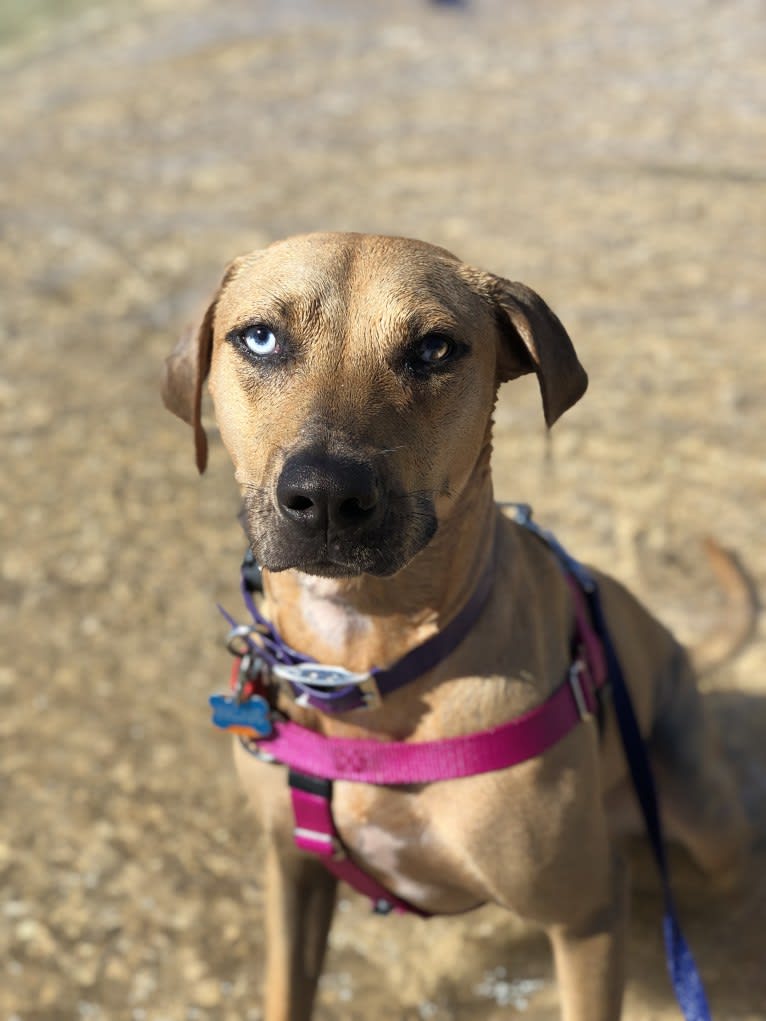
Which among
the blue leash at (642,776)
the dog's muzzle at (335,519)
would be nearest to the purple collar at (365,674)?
the dog's muzzle at (335,519)

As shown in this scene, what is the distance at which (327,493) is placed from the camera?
2070 mm

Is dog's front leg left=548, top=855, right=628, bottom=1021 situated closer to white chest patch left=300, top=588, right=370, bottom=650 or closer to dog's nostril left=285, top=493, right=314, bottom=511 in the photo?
white chest patch left=300, top=588, right=370, bottom=650

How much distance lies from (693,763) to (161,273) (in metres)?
4.58

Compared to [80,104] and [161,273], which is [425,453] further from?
[80,104]

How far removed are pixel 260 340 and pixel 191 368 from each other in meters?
0.25

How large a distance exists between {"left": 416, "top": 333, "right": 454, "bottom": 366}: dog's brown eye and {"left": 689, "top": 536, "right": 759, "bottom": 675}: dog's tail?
77.9 inches

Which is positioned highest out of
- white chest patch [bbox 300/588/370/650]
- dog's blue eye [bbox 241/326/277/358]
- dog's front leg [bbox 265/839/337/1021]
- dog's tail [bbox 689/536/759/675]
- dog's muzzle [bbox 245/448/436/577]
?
dog's blue eye [bbox 241/326/277/358]

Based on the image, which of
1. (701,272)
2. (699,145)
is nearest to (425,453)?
(701,272)

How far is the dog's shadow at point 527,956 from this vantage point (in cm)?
328

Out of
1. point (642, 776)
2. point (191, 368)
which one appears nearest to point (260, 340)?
point (191, 368)

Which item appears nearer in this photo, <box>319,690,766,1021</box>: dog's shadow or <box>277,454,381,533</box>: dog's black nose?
<box>277,454,381,533</box>: dog's black nose

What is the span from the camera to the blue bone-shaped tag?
2.58 m

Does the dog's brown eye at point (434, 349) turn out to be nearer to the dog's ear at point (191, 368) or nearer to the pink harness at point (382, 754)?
the dog's ear at point (191, 368)

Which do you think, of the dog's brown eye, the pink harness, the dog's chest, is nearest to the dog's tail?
the pink harness
